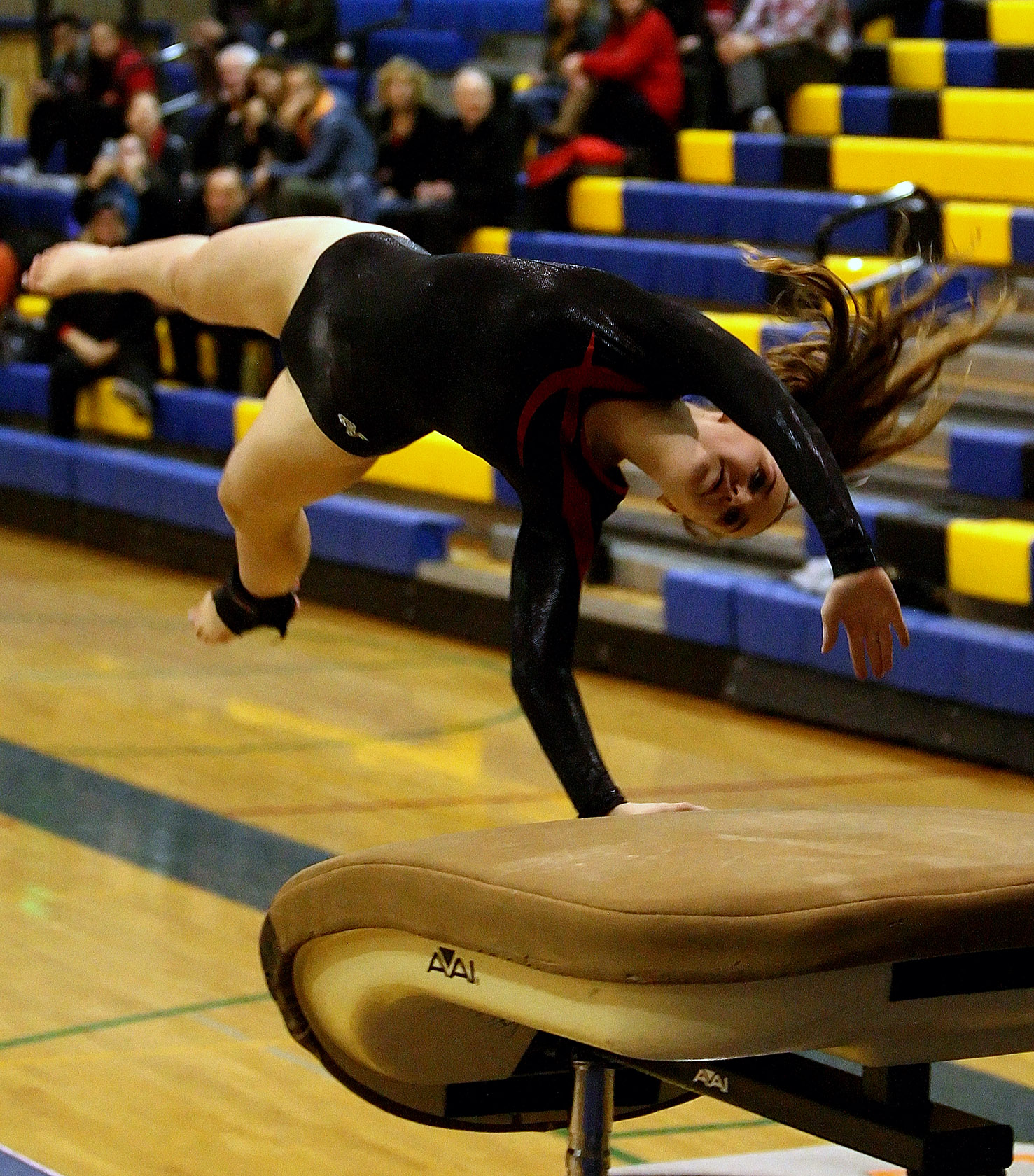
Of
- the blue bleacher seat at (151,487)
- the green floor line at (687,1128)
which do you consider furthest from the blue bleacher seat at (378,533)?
the green floor line at (687,1128)

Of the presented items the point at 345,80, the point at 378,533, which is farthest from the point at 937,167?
the point at 345,80

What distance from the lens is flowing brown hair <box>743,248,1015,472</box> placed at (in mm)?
2295

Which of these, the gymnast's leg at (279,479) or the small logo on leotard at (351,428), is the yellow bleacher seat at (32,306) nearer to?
the gymnast's leg at (279,479)

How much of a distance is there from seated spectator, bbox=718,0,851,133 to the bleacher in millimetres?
91

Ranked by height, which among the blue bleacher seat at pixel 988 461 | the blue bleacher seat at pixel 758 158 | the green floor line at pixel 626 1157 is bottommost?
the green floor line at pixel 626 1157

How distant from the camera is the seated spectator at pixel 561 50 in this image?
7660 millimetres

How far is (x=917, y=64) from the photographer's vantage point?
712 cm

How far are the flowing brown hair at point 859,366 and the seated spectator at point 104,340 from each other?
16.8 ft

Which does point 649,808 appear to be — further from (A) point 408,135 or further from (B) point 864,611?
(A) point 408,135

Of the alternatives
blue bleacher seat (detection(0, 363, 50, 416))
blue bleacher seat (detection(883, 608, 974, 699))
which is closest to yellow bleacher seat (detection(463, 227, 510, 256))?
blue bleacher seat (detection(0, 363, 50, 416))

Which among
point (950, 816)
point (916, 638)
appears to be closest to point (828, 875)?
point (950, 816)

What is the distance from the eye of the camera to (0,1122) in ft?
8.82

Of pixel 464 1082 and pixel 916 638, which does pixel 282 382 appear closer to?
pixel 464 1082

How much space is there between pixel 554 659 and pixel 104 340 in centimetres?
551
